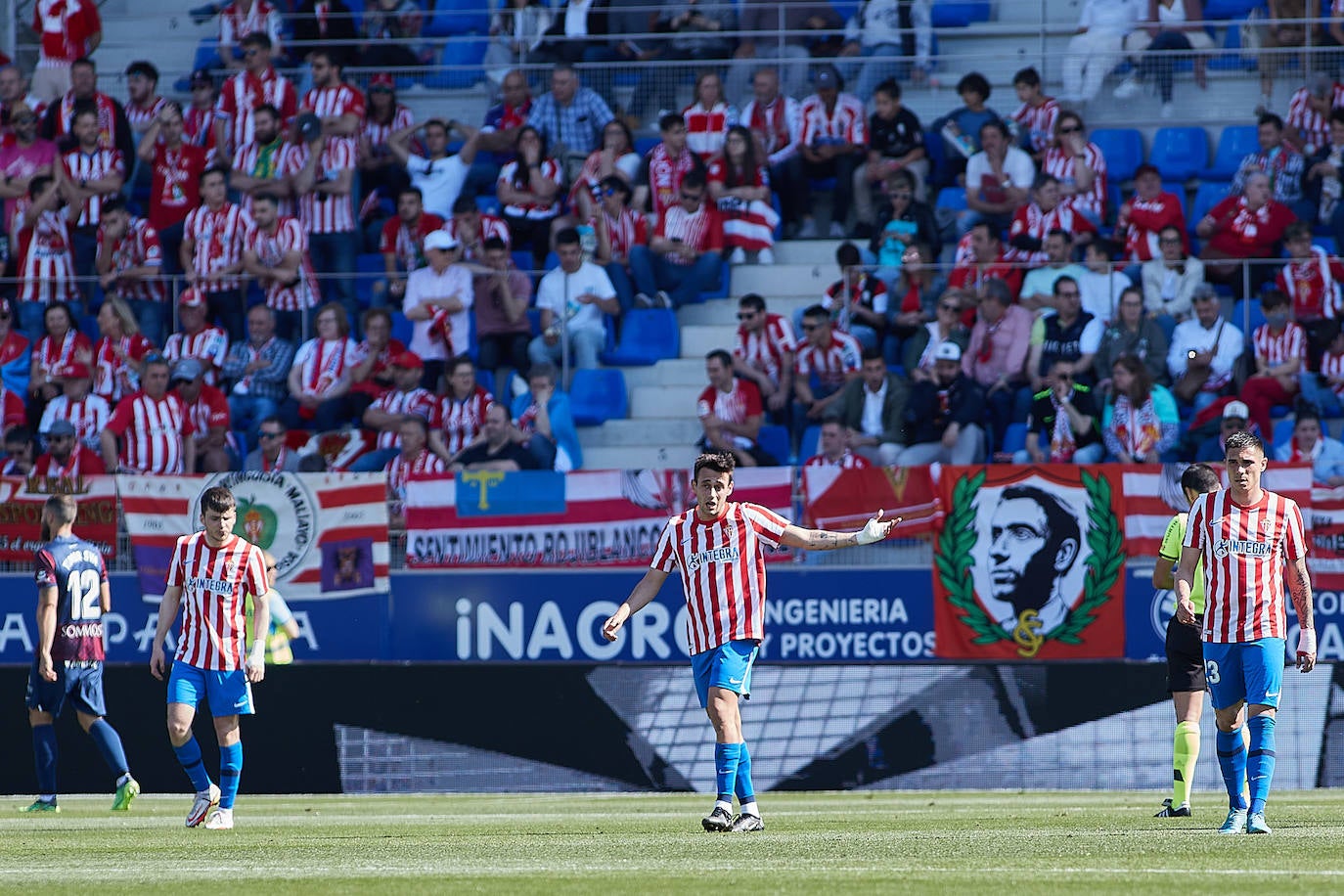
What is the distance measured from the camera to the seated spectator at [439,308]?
18672 mm

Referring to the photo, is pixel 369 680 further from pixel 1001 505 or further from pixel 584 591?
pixel 1001 505

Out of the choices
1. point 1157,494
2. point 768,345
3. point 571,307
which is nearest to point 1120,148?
point 768,345

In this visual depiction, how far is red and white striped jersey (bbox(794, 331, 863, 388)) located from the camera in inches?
696

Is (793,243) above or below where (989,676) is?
above

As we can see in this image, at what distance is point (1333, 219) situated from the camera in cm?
1847

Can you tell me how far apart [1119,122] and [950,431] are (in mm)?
5205

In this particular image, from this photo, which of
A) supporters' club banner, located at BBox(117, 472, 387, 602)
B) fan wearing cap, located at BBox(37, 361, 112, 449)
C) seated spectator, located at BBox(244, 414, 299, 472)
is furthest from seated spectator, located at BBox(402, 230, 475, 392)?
fan wearing cap, located at BBox(37, 361, 112, 449)

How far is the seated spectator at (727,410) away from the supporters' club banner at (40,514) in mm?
5133

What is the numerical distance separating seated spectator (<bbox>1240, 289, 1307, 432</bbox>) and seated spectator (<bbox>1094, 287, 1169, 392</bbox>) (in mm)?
751

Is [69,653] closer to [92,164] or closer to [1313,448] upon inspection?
[92,164]

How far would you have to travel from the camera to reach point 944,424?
17.0 m

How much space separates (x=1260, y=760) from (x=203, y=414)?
1166 centimetres

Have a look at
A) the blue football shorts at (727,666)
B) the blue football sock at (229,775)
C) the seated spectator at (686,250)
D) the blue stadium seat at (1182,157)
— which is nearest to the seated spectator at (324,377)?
the seated spectator at (686,250)

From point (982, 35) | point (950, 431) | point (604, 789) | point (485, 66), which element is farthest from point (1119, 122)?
point (604, 789)
